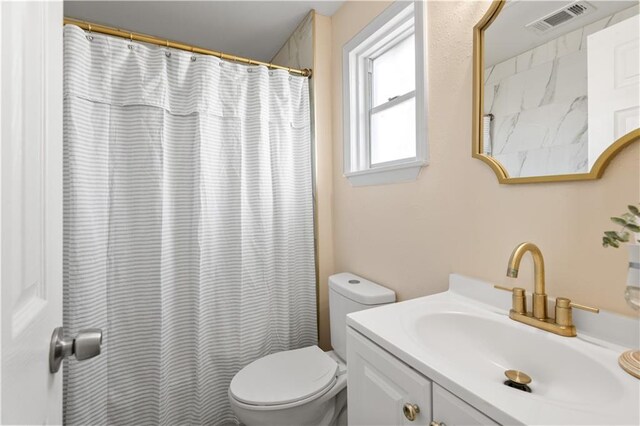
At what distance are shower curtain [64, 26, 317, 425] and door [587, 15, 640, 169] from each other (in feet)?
4.30

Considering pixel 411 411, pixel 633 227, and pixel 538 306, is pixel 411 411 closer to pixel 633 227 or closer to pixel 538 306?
pixel 538 306

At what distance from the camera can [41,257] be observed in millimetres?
452

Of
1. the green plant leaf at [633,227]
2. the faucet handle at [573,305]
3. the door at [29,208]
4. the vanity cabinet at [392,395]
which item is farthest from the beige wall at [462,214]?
the door at [29,208]

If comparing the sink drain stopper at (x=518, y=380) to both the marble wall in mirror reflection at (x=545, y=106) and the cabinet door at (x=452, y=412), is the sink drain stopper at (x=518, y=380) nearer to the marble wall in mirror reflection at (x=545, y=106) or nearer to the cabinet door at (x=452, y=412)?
the cabinet door at (x=452, y=412)

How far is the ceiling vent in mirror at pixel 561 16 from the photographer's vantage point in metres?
0.78

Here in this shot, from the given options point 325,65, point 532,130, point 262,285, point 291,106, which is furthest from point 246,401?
point 325,65

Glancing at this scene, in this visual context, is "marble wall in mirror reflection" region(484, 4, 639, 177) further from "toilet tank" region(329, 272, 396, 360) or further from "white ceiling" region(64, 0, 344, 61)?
"white ceiling" region(64, 0, 344, 61)

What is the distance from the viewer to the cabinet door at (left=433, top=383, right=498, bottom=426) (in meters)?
0.54

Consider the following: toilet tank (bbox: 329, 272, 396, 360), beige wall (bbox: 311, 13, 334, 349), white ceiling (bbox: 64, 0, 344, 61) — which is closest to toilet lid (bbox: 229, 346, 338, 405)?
toilet tank (bbox: 329, 272, 396, 360)

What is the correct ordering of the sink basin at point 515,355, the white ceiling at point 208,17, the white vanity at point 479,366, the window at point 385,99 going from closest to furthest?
the white vanity at point 479,366, the sink basin at point 515,355, the window at point 385,99, the white ceiling at point 208,17

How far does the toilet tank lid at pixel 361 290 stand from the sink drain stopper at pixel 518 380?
58 centimetres


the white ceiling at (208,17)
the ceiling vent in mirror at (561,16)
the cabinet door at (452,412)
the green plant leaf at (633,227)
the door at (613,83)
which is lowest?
the cabinet door at (452,412)

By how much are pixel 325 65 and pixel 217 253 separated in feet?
4.16

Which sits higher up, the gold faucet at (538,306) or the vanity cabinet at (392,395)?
the gold faucet at (538,306)
